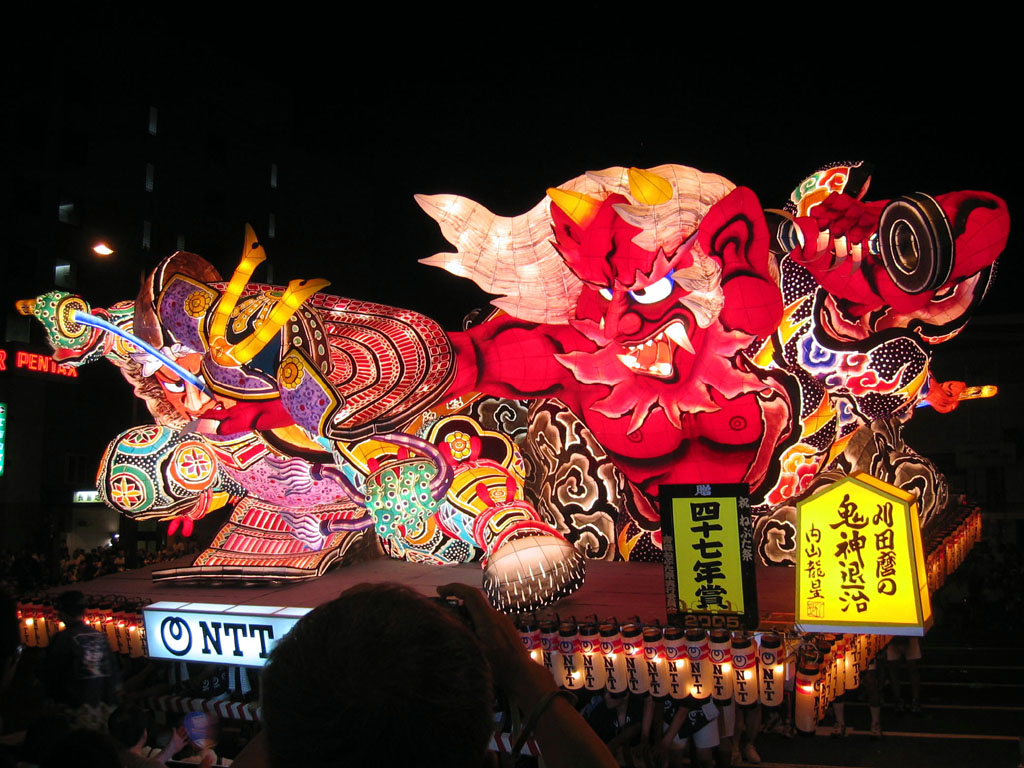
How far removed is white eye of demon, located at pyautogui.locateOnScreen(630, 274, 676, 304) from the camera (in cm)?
734

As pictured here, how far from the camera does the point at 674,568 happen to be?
18.5ft

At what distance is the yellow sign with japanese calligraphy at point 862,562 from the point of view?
4.90 metres

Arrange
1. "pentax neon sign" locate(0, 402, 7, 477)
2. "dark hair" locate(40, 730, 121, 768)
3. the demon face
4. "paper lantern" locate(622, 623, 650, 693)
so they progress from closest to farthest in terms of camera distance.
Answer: "dark hair" locate(40, 730, 121, 768)
"paper lantern" locate(622, 623, 650, 693)
the demon face
"pentax neon sign" locate(0, 402, 7, 477)

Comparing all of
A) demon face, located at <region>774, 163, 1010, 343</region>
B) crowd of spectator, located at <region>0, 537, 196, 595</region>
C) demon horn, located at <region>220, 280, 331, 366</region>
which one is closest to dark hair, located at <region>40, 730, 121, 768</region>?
demon horn, located at <region>220, 280, 331, 366</region>

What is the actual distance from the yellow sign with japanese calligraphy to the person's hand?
4.35 m

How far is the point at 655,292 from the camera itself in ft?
24.2

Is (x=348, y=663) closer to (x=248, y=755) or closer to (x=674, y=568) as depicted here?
(x=248, y=755)

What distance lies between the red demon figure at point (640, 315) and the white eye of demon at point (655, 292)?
1cm

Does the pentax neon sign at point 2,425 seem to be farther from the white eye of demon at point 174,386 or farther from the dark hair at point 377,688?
the dark hair at point 377,688

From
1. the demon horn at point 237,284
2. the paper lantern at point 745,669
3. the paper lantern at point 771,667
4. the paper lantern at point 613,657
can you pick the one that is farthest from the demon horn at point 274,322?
the paper lantern at point 771,667

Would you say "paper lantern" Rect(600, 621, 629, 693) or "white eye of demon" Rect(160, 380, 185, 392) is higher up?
"white eye of demon" Rect(160, 380, 185, 392)

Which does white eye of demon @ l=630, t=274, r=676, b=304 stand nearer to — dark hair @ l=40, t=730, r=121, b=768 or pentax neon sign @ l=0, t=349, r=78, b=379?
dark hair @ l=40, t=730, r=121, b=768

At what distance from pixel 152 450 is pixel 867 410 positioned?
714 cm

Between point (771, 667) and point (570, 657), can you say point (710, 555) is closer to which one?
point (771, 667)
